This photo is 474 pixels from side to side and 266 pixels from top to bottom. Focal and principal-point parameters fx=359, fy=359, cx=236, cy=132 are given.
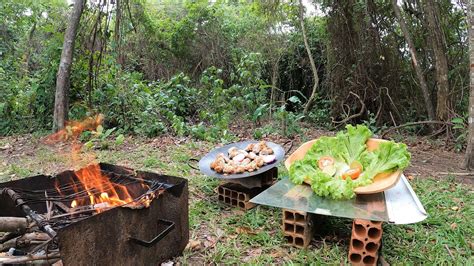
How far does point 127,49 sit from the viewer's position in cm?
1038

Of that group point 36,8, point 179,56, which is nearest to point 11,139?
point 36,8

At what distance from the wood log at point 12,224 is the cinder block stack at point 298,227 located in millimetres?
1634

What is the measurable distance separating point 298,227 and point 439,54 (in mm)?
4938

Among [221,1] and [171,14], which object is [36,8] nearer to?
[171,14]

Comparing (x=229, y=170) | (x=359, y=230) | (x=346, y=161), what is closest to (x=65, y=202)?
(x=229, y=170)

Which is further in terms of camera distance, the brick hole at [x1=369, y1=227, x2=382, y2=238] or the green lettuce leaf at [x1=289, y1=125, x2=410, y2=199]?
the green lettuce leaf at [x1=289, y1=125, x2=410, y2=199]

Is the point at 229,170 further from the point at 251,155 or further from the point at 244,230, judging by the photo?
the point at 244,230

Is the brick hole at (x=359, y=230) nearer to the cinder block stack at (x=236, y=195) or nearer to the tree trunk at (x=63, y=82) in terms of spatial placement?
the cinder block stack at (x=236, y=195)

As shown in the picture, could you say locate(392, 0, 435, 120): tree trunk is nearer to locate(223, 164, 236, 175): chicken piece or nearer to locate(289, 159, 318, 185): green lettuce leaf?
locate(289, 159, 318, 185): green lettuce leaf

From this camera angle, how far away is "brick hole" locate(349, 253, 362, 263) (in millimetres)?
2336

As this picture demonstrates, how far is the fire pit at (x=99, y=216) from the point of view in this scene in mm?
1815

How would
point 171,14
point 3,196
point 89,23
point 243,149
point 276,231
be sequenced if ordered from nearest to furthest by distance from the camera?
1. point 3,196
2. point 276,231
3. point 243,149
4. point 89,23
5. point 171,14

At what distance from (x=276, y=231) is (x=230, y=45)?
26.6ft

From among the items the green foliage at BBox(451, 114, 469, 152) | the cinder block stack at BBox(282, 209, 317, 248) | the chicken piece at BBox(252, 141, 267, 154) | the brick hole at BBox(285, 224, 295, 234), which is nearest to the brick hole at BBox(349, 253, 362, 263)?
the cinder block stack at BBox(282, 209, 317, 248)
